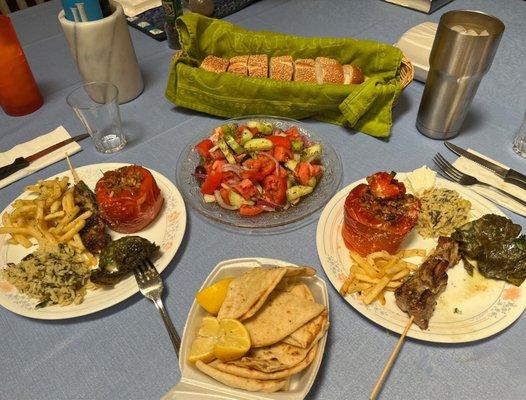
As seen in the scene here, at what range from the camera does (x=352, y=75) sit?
1891mm

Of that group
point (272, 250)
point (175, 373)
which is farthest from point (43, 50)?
point (175, 373)

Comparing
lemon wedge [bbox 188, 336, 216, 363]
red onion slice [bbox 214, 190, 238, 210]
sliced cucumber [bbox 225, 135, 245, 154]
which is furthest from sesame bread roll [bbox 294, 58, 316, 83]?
lemon wedge [bbox 188, 336, 216, 363]

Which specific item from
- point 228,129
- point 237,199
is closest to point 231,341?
point 237,199

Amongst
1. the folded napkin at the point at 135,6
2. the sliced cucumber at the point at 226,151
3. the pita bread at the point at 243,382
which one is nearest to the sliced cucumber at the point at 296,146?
the sliced cucumber at the point at 226,151

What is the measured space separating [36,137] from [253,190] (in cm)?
118

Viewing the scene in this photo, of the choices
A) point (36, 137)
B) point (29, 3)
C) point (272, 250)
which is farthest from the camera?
point (29, 3)

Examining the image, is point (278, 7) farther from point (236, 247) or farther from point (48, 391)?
point (48, 391)

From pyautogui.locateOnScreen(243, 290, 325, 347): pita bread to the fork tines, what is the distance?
0.87 meters

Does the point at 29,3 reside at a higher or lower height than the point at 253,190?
lower

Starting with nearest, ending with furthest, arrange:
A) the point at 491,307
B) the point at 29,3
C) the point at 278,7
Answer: the point at 491,307
the point at 278,7
the point at 29,3

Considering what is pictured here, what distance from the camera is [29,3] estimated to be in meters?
4.08

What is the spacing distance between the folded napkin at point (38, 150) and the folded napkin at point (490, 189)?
1657 millimetres

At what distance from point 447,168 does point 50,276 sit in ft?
4.78

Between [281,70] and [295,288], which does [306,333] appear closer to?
[295,288]
